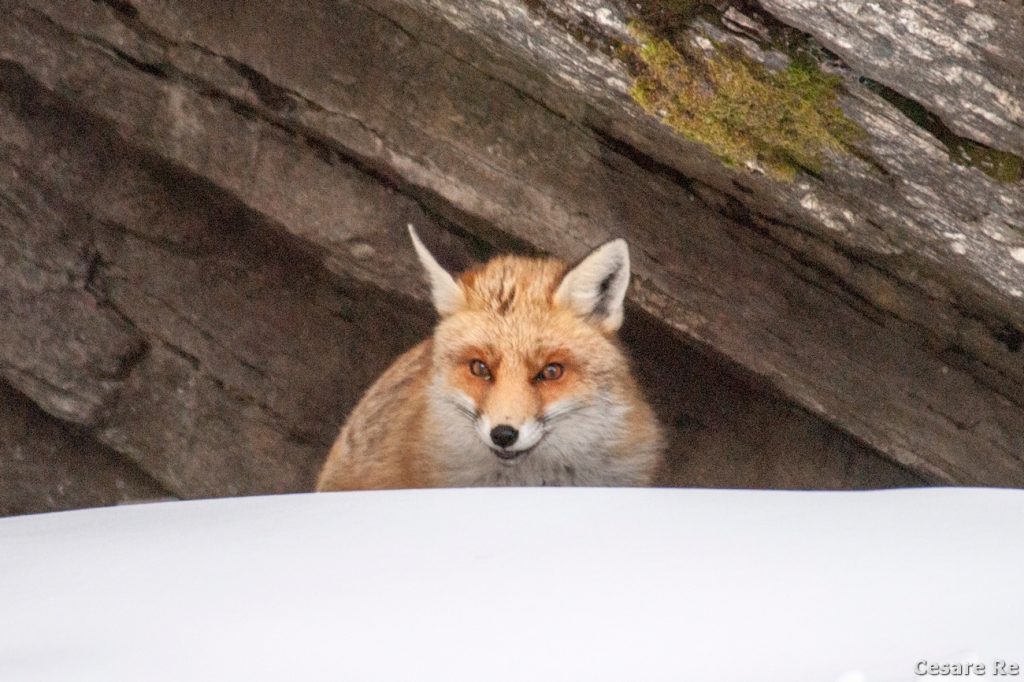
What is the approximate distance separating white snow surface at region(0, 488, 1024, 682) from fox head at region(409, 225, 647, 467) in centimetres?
89

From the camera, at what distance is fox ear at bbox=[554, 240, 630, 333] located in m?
5.22

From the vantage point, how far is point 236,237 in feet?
25.2

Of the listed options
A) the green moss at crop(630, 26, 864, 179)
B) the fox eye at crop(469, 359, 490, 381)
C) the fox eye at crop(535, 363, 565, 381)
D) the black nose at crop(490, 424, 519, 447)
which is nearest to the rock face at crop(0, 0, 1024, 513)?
the green moss at crop(630, 26, 864, 179)

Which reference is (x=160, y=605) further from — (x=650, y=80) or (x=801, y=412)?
(x=801, y=412)

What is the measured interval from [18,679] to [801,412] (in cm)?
480

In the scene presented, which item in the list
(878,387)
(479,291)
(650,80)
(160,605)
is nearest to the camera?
(160,605)

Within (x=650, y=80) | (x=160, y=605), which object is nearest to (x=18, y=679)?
(x=160, y=605)

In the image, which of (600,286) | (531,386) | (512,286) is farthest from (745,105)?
(531,386)

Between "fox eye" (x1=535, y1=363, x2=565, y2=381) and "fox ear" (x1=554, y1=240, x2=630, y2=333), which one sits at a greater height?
"fox ear" (x1=554, y1=240, x2=630, y2=333)

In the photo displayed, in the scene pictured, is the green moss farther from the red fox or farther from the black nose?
the black nose

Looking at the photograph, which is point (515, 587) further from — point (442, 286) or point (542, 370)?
point (442, 286)

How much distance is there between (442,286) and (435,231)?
55.2 inches

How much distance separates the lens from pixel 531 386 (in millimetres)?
5105

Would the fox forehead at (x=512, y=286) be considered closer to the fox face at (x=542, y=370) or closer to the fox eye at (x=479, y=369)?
the fox face at (x=542, y=370)
